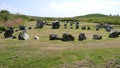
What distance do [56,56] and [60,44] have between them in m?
5.90

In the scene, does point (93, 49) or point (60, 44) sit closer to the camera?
point (93, 49)

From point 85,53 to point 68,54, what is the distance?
1.30 m

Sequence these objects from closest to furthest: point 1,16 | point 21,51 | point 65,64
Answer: point 65,64
point 21,51
point 1,16

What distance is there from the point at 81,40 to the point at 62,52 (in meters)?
8.91

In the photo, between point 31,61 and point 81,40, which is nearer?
point 31,61

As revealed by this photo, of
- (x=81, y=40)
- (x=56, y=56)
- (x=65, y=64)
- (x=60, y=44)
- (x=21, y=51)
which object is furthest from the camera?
(x=81, y=40)

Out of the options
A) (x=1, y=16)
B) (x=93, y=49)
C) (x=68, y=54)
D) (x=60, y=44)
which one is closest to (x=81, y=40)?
(x=60, y=44)

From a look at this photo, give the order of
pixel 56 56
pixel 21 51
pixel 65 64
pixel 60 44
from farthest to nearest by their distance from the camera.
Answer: pixel 60 44
pixel 21 51
pixel 56 56
pixel 65 64

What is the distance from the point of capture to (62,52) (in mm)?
24625

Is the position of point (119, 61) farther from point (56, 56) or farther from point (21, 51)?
point (21, 51)

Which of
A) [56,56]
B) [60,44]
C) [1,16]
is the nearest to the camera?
[56,56]

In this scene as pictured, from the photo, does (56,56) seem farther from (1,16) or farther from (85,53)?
(1,16)

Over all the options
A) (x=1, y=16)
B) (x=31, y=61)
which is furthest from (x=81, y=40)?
(x=1, y=16)

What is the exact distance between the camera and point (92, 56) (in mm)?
23562
